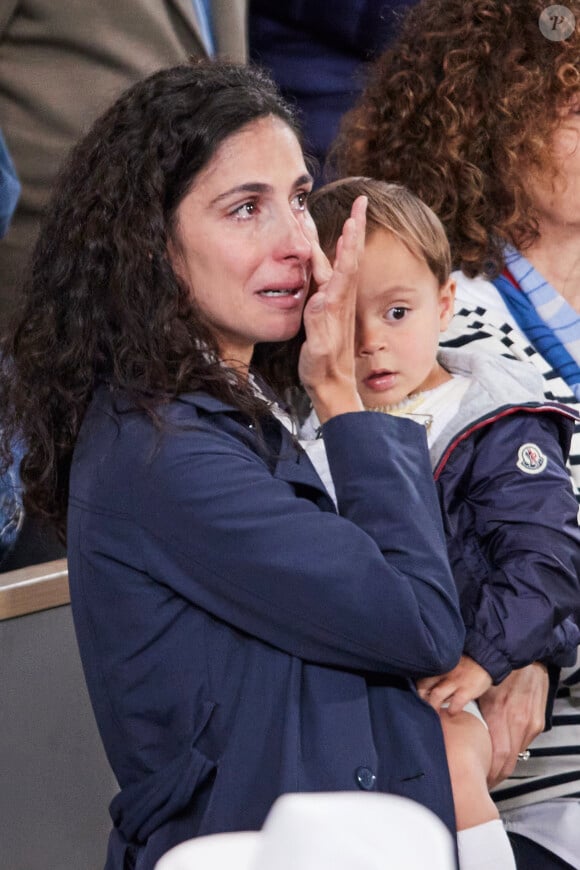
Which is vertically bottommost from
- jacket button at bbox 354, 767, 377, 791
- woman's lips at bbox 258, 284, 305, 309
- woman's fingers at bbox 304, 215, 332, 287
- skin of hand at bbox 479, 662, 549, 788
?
skin of hand at bbox 479, 662, 549, 788

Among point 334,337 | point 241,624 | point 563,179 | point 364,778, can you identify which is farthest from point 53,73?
point 364,778

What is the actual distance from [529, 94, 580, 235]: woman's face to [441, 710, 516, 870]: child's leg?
30.9 inches

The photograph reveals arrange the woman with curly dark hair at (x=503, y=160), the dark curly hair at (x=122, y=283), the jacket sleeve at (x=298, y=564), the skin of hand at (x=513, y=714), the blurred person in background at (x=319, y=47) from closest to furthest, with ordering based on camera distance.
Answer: the jacket sleeve at (x=298, y=564), the dark curly hair at (x=122, y=283), the skin of hand at (x=513, y=714), the woman with curly dark hair at (x=503, y=160), the blurred person in background at (x=319, y=47)

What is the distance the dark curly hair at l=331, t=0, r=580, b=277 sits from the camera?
1692mm

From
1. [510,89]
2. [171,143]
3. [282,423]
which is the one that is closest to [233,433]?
[282,423]

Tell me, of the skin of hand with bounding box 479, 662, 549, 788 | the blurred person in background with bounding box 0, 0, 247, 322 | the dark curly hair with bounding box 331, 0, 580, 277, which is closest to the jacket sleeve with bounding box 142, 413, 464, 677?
the skin of hand with bounding box 479, 662, 549, 788

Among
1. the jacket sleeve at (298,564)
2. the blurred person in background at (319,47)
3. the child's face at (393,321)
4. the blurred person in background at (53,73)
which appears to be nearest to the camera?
the jacket sleeve at (298,564)

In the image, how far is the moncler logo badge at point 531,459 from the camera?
1369mm

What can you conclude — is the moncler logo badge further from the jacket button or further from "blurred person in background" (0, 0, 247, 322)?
"blurred person in background" (0, 0, 247, 322)

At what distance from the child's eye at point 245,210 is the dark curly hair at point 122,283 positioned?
6 centimetres

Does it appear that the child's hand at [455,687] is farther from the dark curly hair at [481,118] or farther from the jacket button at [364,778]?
the dark curly hair at [481,118]

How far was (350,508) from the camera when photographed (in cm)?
119

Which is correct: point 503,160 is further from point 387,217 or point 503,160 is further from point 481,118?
point 387,217

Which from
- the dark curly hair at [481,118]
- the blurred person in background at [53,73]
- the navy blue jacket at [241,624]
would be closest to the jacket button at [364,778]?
the navy blue jacket at [241,624]
